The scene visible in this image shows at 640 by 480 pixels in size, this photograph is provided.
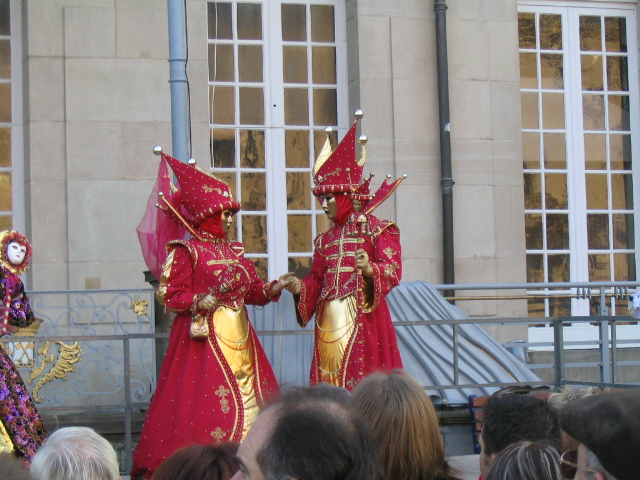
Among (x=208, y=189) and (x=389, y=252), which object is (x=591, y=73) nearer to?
(x=389, y=252)

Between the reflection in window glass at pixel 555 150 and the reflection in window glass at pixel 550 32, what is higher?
the reflection in window glass at pixel 550 32

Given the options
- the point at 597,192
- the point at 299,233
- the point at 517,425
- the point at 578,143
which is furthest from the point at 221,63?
the point at 517,425

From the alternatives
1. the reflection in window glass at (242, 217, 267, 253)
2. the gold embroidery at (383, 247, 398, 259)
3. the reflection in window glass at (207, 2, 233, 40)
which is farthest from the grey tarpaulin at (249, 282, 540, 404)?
the reflection in window glass at (207, 2, 233, 40)

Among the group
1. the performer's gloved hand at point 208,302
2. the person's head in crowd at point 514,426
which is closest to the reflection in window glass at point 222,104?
the performer's gloved hand at point 208,302

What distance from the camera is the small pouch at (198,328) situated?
5801mm

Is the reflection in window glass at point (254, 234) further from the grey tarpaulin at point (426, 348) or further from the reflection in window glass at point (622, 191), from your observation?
the reflection in window glass at point (622, 191)

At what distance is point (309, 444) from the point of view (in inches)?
75.1

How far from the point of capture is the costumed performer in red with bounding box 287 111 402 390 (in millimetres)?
5984

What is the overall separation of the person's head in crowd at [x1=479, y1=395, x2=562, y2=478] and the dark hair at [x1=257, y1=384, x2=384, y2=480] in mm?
1072

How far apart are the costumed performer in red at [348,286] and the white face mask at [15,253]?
1628 mm

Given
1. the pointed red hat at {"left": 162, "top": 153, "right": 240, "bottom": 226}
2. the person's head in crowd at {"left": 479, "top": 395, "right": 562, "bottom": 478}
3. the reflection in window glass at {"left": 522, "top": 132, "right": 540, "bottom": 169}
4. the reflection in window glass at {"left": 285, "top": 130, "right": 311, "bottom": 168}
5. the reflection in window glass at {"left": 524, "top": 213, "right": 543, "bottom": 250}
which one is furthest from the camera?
the reflection in window glass at {"left": 522, "top": 132, "right": 540, "bottom": 169}

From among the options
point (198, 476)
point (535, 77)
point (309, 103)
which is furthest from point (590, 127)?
point (198, 476)

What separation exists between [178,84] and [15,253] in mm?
1423

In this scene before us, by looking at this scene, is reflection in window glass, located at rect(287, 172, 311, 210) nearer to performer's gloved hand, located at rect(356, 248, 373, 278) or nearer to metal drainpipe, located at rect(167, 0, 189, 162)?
metal drainpipe, located at rect(167, 0, 189, 162)
